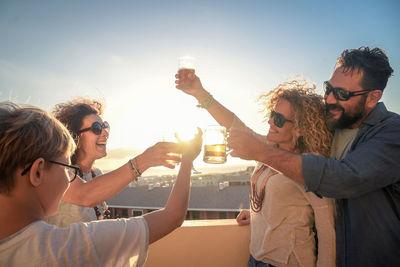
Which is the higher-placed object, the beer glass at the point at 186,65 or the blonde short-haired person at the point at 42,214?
the beer glass at the point at 186,65

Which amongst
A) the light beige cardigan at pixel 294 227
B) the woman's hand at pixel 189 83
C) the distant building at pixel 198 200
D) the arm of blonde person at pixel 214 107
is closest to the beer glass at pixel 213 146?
the light beige cardigan at pixel 294 227

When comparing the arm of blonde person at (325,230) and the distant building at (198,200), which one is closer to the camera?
the arm of blonde person at (325,230)

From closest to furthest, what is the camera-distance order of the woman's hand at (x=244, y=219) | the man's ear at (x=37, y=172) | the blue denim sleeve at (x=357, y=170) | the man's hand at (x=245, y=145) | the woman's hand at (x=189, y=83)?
1. the man's ear at (x=37, y=172)
2. the blue denim sleeve at (x=357, y=170)
3. the man's hand at (x=245, y=145)
4. the woman's hand at (x=244, y=219)
5. the woman's hand at (x=189, y=83)

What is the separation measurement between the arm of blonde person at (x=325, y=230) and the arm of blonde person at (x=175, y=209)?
1.09 metres

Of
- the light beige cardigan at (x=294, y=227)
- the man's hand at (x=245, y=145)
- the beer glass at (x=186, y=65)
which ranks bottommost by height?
the light beige cardigan at (x=294, y=227)

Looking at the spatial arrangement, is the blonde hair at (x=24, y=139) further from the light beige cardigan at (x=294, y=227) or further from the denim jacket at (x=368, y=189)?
the light beige cardigan at (x=294, y=227)

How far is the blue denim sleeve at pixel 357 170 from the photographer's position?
1666mm

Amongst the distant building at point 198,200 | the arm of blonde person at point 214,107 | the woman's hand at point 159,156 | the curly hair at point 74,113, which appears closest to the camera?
the woman's hand at point 159,156

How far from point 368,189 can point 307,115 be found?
3.26ft

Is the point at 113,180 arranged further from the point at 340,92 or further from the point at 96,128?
the point at 340,92

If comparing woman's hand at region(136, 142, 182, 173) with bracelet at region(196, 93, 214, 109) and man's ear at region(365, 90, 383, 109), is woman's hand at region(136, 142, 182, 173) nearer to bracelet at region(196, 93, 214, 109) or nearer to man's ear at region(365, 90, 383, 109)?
bracelet at region(196, 93, 214, 109)

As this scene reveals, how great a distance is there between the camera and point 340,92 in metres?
2.25

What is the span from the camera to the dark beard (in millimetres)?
2133

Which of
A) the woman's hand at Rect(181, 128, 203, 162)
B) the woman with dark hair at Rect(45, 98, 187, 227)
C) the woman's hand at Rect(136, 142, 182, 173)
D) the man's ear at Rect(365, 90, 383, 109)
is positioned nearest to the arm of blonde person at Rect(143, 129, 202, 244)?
the woman's hand at Rect(181, 128, 203, 162)
